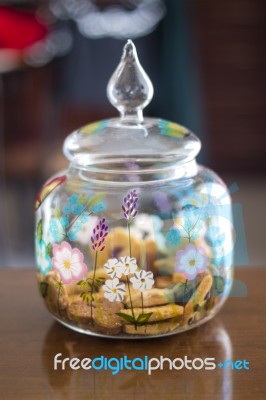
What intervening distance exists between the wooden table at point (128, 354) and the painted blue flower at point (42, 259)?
0.06m

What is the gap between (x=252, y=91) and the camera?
277cm

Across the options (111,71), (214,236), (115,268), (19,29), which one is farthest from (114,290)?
(111,71)

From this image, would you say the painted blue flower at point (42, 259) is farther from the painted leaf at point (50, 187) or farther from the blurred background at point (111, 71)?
the blurred background at point (111, 71)

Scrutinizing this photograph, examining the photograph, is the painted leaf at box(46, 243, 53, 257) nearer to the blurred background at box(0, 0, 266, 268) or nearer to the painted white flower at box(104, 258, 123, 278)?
the painted white flower at box(104, 258, 123, 278)

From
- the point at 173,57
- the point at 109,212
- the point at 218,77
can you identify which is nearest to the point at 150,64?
the point at 173,57

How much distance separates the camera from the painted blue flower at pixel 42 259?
0.72 meters

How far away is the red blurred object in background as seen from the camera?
7.04 ft

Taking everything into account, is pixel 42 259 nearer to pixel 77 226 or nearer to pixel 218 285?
pixel 77 226

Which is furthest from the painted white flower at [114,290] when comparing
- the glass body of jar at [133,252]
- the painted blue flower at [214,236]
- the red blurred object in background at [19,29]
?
the red blurred object in background at [19,29]

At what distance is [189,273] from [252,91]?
2.18 m

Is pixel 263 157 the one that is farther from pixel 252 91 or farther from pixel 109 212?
pixel 109 212

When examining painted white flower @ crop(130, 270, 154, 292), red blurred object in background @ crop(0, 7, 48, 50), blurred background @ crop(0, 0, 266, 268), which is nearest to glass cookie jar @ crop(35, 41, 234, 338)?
painted white flower @ crop(130, 270, 154, 292)

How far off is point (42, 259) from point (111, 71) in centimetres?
183

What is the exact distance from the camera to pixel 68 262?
690 millimetres
